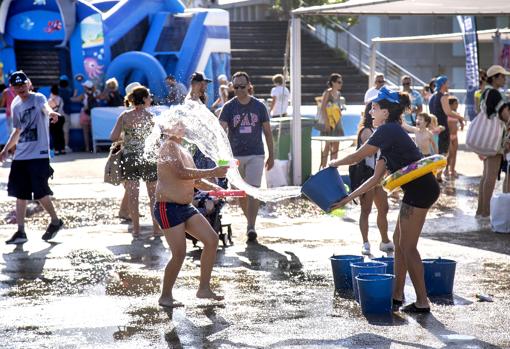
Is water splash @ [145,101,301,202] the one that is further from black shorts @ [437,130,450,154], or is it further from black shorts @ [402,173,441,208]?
black shorts @ [437,130,450,154]

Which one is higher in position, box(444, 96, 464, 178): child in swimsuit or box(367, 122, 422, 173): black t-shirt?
box(367, 122, 422, 173): black t-shirt

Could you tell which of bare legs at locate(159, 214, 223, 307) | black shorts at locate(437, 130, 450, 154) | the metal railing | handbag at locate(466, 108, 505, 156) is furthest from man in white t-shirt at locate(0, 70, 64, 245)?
the metal railing

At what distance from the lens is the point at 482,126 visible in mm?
12367

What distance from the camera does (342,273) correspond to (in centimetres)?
834

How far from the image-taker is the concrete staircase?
32.2 metres

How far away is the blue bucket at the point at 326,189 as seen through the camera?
7.71 meters

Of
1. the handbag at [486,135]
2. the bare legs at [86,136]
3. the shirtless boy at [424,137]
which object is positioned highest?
the handbag at [486,135]

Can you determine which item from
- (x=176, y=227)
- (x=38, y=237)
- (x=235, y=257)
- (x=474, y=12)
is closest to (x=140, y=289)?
(x=176, y=227)

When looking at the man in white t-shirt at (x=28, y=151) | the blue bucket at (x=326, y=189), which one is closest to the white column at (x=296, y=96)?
the man in white t-shirt at (x=28, y=151)

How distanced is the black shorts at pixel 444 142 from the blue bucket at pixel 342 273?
8616 millimetres

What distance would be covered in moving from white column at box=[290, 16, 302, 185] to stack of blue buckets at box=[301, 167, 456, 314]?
291 inches

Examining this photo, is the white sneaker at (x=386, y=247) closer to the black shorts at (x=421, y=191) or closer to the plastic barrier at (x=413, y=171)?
the black shorts at (x=421, y=191)

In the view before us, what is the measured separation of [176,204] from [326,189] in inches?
44.9

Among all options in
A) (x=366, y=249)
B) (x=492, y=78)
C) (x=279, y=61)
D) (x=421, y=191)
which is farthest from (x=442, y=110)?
(x=279, y=61)
